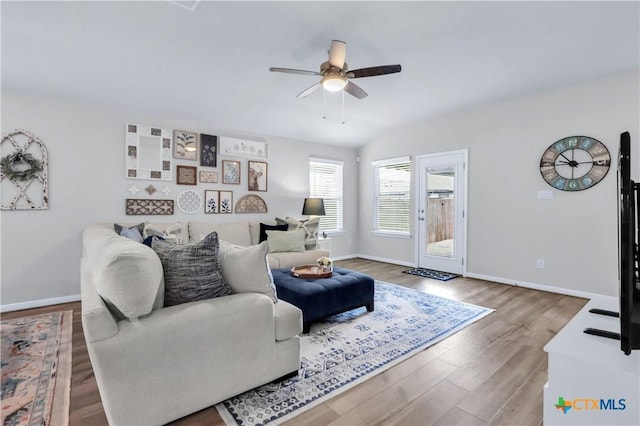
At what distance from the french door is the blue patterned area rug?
60.4 inches

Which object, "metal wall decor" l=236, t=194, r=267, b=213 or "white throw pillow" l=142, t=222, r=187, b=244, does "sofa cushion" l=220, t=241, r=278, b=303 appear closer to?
"white throw pillow" l=142, t=222, r=187, b=244

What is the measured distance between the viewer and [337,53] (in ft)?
8.80

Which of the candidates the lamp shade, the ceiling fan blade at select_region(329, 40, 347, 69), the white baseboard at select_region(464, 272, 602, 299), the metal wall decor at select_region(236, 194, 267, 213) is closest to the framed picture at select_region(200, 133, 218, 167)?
the metal wall decor at select_region(236, 194, 267, 213)

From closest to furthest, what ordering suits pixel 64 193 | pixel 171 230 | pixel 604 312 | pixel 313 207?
1. pixel 604 312
2. pixel 64 193
3. pixel 171 230
4. pixel 313 207

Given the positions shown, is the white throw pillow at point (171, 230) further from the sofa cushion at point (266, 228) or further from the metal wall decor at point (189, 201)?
the sofa cushion at point (266, 228)

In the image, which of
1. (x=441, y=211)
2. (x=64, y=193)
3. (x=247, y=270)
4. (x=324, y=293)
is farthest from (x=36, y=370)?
(x=441, y=211)

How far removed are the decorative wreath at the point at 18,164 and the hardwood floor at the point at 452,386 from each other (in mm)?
1519

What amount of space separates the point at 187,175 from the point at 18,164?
1.80 meters

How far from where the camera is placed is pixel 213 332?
167 centimetres

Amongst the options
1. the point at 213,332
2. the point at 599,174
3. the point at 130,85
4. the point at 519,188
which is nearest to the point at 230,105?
the point at 130,85

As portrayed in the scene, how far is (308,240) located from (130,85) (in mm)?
3029

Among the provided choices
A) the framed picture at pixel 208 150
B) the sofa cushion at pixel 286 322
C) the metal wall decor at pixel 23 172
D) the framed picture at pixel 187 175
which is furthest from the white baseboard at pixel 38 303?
the sofa cushion at pixel 286 322

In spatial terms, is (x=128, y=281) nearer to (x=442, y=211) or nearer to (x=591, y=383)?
(x=591, y=383)

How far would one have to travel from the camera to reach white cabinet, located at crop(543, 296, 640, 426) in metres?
0.99
